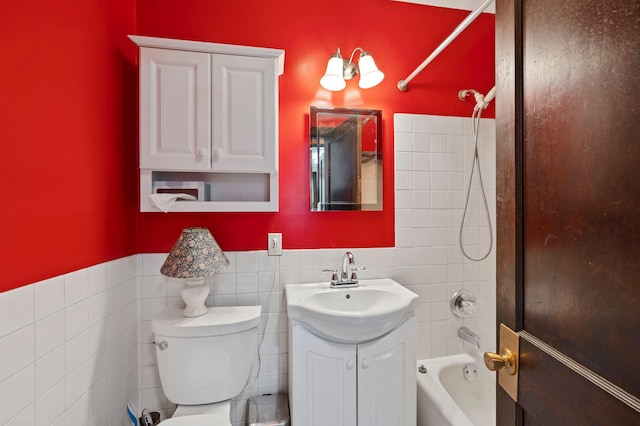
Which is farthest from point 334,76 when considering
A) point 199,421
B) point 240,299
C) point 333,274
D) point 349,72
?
point 199,421

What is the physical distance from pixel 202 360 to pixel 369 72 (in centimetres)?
168

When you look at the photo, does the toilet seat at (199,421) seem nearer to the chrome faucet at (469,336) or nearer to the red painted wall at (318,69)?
the red painted wall at (318,69)

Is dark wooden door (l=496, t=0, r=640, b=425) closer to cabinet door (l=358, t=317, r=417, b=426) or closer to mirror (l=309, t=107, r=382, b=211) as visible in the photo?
cabinet door (l=358, t=317, r=417, b=426)

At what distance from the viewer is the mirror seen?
1.62 m

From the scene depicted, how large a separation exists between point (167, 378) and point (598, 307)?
1.55m

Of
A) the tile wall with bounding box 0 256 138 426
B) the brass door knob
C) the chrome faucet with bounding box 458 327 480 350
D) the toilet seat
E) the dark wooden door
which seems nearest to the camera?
the dark wooden door

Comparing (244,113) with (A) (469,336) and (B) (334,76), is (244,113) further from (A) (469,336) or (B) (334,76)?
(A) (469,336)

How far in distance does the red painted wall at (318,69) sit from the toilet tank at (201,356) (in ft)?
1.36

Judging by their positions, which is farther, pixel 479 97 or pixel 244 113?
pixel 479 97

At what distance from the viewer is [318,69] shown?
1644 millimetres

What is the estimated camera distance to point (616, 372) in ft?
1.49

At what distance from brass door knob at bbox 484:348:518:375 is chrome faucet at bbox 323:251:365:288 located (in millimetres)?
872

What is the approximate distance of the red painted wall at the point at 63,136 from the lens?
30.7 inches

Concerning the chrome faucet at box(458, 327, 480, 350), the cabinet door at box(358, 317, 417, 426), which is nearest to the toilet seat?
the cabinet door at box(358, 317, 417, 426)
